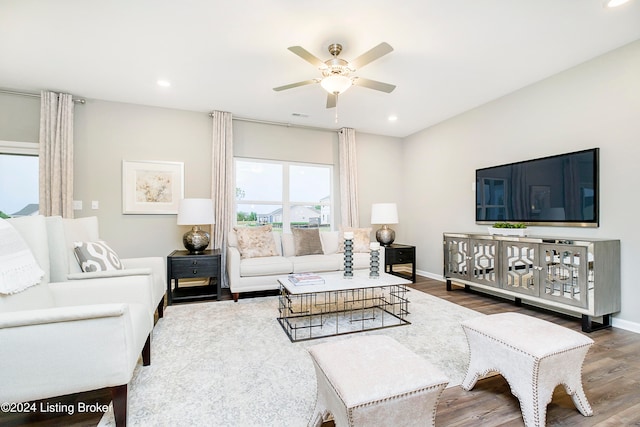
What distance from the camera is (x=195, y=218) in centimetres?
372

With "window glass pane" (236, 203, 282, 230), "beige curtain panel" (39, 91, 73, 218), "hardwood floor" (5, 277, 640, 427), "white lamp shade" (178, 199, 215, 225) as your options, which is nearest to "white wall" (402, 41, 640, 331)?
"hardwood floor" (5, 277, 640, 427)

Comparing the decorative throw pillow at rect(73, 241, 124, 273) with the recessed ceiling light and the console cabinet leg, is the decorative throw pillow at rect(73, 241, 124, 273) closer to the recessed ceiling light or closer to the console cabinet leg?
the console cabinet leg

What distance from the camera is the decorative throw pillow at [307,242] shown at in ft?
14.0

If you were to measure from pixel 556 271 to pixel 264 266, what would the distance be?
311cm

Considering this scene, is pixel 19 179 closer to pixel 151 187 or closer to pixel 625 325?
pixel 151 187

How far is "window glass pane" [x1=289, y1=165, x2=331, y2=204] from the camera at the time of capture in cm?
507

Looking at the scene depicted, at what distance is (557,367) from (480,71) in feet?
9.52

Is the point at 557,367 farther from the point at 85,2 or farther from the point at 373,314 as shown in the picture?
the point at 85,2

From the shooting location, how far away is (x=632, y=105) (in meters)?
2.67

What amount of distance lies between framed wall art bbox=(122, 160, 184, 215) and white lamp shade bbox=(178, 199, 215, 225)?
Result: 647mm

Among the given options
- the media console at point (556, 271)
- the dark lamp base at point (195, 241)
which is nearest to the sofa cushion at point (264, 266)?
the dark lamp base at point (195, 241)

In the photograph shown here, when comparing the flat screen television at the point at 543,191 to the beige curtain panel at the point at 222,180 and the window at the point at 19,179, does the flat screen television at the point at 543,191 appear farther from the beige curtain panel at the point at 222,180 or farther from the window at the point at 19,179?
the window at the point at 19,179

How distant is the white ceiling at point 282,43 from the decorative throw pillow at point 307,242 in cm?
185

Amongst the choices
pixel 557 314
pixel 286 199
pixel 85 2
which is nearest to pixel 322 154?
pixel 286 199
